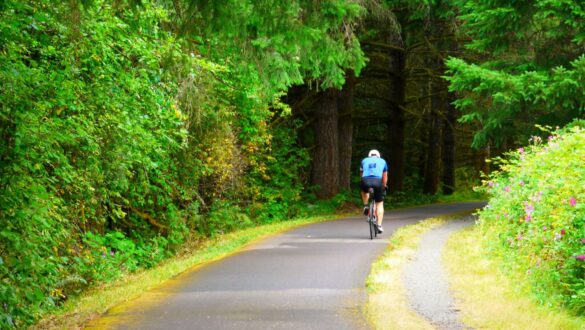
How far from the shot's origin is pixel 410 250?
12906 mm

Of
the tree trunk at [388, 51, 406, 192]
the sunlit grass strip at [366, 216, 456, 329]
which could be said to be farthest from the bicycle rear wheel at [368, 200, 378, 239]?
the tree trunk at [388, 51, 406, 192]

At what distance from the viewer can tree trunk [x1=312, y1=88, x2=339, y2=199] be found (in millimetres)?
24766

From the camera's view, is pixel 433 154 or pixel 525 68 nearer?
pixel 525 68

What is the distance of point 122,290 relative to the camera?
9.23m

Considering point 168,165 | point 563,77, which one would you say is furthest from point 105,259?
point 563,77

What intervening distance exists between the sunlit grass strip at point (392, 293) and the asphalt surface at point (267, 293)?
0.16 metres

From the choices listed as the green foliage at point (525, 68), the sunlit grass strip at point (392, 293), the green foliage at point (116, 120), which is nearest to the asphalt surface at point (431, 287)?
the sunlit grass strip at point (392, 293)

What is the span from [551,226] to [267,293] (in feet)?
13.0

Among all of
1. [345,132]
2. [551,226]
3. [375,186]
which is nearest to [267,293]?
[551,226]

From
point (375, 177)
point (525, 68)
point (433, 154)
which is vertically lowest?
point (375, 177)

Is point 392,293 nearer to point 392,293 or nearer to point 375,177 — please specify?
point 392,293

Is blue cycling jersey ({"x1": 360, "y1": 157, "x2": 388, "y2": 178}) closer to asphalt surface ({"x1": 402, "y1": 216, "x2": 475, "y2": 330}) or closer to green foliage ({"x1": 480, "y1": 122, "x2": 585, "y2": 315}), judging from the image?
asphalt surface ({"x1": 402, "y1": 216, "x2": 475, "y2": 330})

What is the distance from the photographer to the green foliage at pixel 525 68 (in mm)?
15633

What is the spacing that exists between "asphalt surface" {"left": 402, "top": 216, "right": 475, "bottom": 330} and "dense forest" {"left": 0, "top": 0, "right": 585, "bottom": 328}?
143cm
